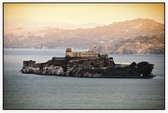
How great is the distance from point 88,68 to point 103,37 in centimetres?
30

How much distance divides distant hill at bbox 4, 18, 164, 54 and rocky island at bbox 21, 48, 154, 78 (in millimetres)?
87

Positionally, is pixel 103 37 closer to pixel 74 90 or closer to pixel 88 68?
pixel 88 68

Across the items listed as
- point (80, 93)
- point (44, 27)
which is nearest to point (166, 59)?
point (80, 93)

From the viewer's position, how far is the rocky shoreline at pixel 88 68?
4.64 m

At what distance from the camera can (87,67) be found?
183 inches

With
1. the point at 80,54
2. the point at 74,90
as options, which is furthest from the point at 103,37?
the point at 74,90

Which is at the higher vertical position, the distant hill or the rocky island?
the distant hill

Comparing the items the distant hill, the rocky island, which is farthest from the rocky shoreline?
the distant hill

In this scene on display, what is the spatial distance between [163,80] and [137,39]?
0.42 metres

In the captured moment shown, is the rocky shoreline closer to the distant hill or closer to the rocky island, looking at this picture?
the rocky island

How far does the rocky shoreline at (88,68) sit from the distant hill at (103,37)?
113mm

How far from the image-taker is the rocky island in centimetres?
464

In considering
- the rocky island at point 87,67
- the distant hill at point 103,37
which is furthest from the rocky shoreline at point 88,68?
the distant hill at point 103,37

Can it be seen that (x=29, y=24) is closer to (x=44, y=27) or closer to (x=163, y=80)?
(x=44, y=27)
